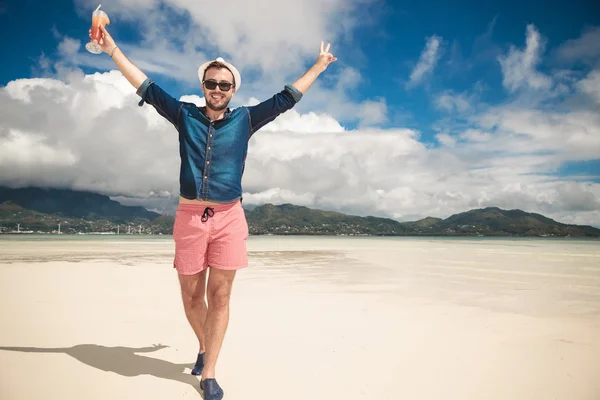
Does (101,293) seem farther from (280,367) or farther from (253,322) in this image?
A: (280,367)

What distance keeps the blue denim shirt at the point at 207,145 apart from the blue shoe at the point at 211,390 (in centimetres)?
152

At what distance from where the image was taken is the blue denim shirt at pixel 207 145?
10.4 ft

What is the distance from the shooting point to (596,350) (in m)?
4.31

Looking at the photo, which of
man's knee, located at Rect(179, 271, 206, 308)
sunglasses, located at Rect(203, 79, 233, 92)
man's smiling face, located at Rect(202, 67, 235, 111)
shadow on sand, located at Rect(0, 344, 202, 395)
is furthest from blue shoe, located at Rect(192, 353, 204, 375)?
sunglasses, located at Rect(203, 79, 233, 92)

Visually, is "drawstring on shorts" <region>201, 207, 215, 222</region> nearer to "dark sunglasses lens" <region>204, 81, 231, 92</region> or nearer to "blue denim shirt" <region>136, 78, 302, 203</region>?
"blue denim shirt" <region>136, 78, 302, 203</region>

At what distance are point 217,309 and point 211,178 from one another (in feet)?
3.89

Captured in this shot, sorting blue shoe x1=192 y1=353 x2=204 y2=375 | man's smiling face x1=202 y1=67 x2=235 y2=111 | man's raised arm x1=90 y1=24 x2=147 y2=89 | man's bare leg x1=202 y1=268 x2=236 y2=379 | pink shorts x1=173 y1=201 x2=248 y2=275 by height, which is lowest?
blue shoe x1=192 y1=353 x2=204 y2=375

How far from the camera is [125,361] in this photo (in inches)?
153

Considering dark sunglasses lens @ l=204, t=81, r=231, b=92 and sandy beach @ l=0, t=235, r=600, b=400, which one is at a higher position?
dark sunglasses lens @ l=204, t=81, r=231, b=92

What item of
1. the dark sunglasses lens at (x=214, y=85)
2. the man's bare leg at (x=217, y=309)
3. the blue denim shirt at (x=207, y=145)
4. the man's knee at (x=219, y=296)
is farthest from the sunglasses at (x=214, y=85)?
the man's knee at (x=219, y=296)

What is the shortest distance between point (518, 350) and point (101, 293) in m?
7.98

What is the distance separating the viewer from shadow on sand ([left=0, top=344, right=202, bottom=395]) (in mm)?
3537

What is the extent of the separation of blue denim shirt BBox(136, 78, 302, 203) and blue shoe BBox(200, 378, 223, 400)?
60.0 inches

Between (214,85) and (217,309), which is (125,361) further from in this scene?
(214,85)
